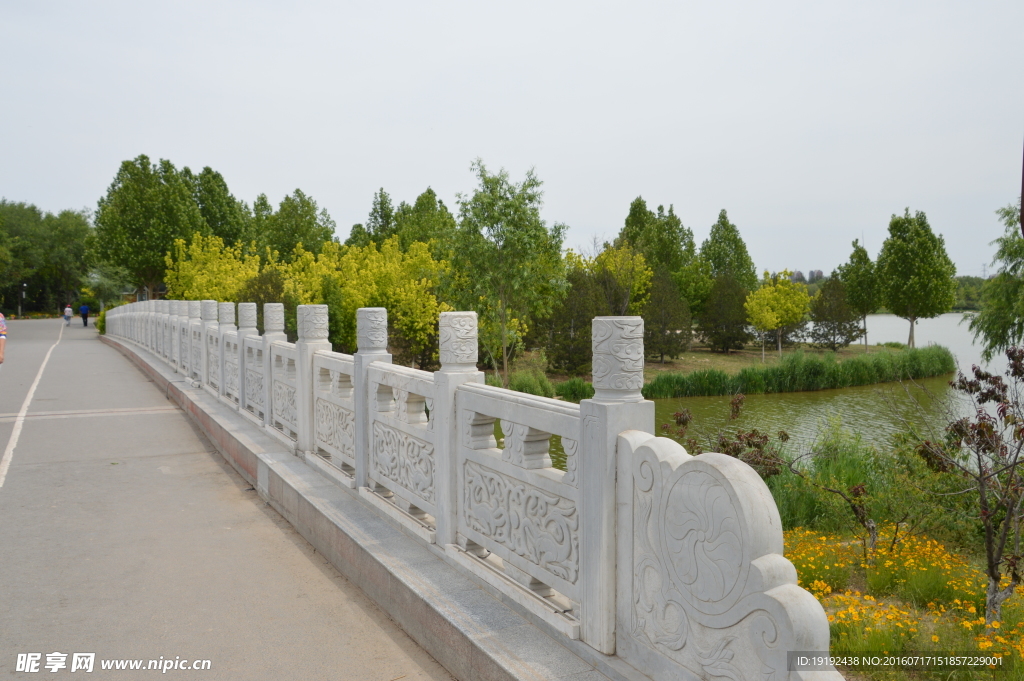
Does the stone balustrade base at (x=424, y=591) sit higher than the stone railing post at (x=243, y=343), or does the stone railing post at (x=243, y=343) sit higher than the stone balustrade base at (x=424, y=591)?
the stone railing post at (x=243, y=343)

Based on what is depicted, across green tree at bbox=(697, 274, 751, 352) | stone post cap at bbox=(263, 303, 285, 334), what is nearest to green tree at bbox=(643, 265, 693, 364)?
green tree at bbox=(697, 274, 751, 352)

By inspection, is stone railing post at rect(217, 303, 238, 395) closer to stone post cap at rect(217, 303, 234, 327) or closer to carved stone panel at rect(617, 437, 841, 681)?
stone post cap at rect(217, 303, 234, 327)

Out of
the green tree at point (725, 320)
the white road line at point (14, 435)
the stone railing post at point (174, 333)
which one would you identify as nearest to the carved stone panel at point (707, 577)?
the white road line at point (14, 435)

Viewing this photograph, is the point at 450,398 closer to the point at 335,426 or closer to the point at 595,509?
the point at 595,509

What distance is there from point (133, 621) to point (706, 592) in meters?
3.07

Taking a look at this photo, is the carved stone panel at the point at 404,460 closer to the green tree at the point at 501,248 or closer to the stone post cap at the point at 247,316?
the stone post cap at the point at 247,316

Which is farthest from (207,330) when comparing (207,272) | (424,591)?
(207,272)

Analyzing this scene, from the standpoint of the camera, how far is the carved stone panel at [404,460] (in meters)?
4.23

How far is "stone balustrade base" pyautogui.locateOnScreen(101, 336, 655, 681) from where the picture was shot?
287 centimetres

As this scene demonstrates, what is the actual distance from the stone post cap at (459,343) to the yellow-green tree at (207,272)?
25834 millimetres

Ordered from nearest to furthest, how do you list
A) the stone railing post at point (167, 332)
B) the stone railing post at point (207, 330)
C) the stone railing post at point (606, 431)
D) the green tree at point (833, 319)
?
the stone railing post at point (606, 431) < the stone railing post at point (207, 330) < the stone railing post at point (167, 332) < the green tree at point (833, 319)

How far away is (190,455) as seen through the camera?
7.95m

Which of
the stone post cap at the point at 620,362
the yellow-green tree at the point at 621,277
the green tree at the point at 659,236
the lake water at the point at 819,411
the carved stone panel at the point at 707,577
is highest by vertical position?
the green tree at the point at 659,236

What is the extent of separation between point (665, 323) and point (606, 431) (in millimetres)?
32109
